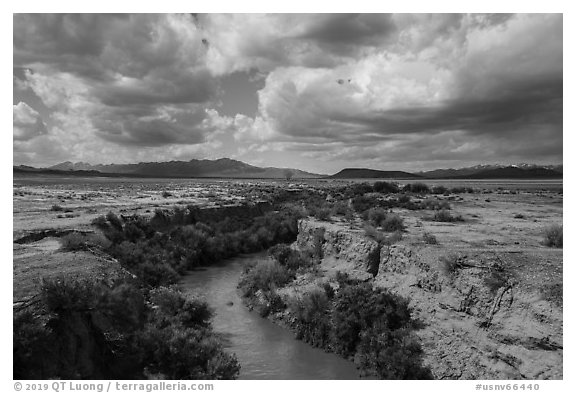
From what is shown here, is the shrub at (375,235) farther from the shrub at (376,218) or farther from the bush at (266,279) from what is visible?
the bush at (266,279)

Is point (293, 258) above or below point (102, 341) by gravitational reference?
above

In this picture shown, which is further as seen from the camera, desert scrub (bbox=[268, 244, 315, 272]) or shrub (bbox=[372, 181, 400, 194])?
shrub (bbox=[372, 181, 400, 194])

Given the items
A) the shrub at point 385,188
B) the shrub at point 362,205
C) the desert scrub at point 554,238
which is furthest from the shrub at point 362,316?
the shrub at point 385,188

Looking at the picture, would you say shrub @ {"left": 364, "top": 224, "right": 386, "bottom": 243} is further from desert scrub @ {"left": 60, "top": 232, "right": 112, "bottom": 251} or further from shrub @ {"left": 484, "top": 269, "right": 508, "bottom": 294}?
desert scrub @ {"left": 60, "top": 232, "right": 112, "bottom": 251}

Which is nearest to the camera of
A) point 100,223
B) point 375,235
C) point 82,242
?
point 82,242

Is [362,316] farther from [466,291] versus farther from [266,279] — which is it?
[266,279]

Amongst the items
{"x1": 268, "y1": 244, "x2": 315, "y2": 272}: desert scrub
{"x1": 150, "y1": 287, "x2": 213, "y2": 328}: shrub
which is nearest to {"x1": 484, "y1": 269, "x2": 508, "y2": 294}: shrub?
{"x1": 268, "y1": 244, "x2": 315, "y2": 272}: desert scrub

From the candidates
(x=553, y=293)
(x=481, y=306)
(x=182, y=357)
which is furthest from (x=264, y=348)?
(x=553, y=293)

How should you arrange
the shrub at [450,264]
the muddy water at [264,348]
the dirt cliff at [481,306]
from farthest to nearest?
the shrub at [450,264] → the muddy water at [264,348] → the dirt cliff at [481,306]

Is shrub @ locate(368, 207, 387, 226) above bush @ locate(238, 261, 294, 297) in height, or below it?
above
